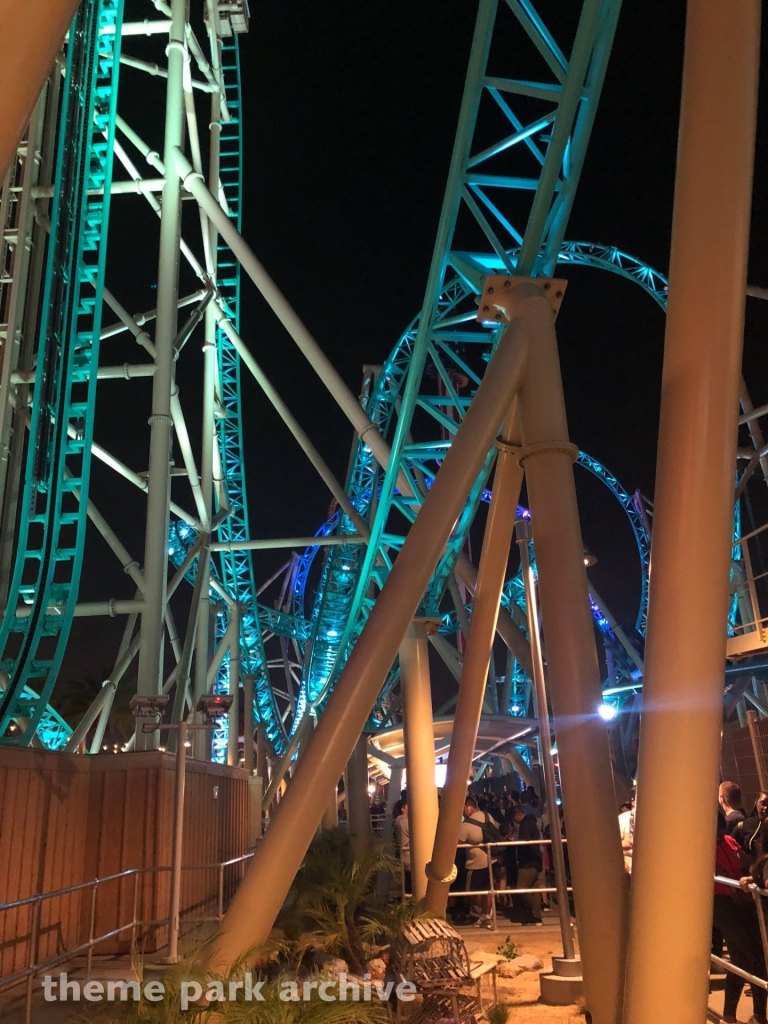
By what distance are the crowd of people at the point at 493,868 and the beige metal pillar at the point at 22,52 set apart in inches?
350

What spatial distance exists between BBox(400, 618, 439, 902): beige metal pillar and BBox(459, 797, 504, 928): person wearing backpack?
155cm

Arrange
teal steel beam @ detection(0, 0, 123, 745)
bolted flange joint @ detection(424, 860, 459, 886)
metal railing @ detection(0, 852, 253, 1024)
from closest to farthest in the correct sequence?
metal railing @ detection(0, 852, 253, 1024) → bolted flange joint @ detection(424, 860, 459, 886) → teal steel beam @ detection(0, 0, 123, 745)

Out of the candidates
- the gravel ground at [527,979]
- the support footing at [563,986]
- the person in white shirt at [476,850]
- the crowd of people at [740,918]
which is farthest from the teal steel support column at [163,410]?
the crowd of people at [740,918]

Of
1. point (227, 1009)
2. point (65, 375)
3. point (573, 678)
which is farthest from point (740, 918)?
point (65, 375)

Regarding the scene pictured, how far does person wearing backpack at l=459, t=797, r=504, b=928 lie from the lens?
9.63 metres

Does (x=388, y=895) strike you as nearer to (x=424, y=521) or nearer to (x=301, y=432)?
(x=301, y=432)

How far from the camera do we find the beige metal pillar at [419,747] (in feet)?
24.8

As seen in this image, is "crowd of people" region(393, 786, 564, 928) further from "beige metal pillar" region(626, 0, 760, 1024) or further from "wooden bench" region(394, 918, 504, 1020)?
"beige metal pillar" region(626, 0, 760, 1024)

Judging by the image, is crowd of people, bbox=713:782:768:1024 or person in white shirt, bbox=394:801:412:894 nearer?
crowd of people, bbox=713:782:768:1024

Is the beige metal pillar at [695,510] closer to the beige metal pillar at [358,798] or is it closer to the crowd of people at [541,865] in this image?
→ the crowd of people at [541,865]

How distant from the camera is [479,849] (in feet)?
32.6

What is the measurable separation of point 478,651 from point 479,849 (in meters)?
5.10

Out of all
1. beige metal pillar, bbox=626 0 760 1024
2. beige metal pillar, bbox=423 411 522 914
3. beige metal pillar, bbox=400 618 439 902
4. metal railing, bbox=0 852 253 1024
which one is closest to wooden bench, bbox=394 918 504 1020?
beige metal pillar, bbox=423 411 522 914

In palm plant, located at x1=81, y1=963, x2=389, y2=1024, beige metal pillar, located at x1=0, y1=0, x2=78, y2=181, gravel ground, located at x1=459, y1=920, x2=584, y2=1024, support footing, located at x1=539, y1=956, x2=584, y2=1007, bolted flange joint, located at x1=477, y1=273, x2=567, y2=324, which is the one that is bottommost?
gravel ground, located at x1=459, y1=920, x2=584, y2=1024
